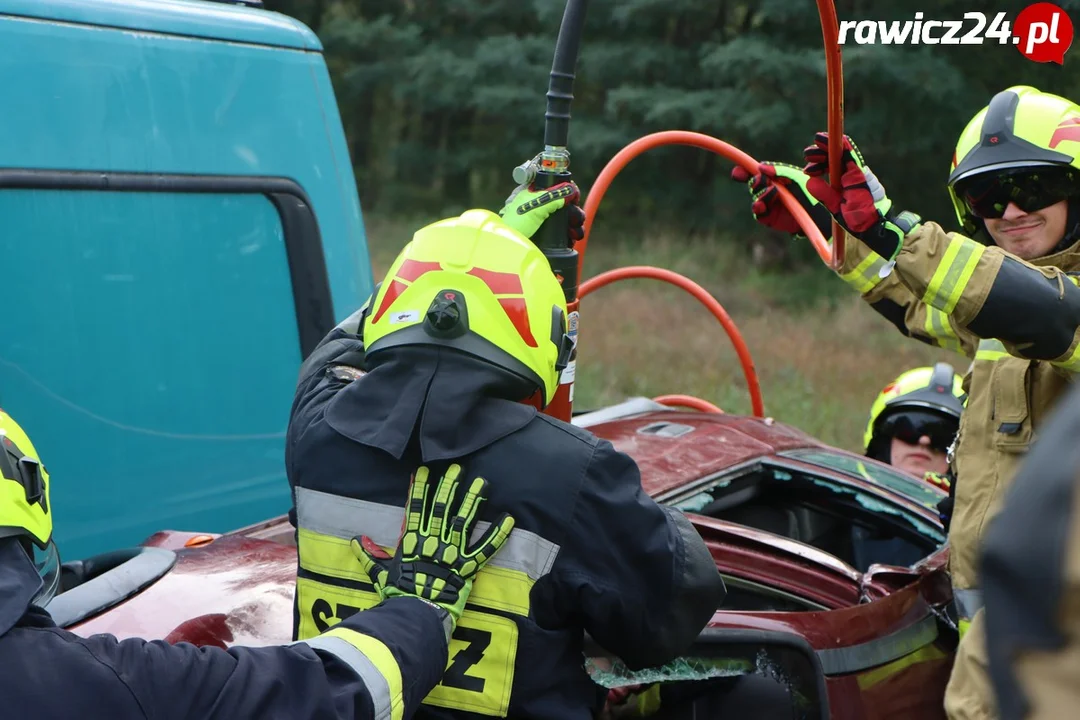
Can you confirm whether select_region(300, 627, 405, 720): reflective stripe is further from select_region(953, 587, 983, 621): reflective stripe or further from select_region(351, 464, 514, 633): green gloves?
select_region(953, 587, 983, 621): reflective stripe

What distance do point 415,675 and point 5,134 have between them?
1.65m

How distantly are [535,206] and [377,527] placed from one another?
824 millimetres

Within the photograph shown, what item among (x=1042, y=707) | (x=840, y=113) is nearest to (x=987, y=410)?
(x=840, y=113)

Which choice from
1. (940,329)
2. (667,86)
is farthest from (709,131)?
(940,329)

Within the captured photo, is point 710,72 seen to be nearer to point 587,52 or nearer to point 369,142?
point 587,52

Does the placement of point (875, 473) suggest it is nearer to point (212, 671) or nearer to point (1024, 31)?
point (212, 671)

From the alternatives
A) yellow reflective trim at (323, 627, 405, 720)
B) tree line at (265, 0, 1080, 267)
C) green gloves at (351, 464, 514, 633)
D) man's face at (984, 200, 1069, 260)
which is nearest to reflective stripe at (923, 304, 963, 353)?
man's face at (984, 200, 1069, 260)

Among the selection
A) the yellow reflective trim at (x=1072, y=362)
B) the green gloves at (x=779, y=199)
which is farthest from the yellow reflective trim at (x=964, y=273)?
the green gloves at (x=779, y=199)

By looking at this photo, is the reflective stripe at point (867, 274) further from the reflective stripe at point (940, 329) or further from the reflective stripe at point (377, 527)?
the reflective stripe at point (377, 527)

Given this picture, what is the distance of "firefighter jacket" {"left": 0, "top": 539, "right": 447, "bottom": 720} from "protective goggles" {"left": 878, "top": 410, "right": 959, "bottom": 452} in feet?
10.2

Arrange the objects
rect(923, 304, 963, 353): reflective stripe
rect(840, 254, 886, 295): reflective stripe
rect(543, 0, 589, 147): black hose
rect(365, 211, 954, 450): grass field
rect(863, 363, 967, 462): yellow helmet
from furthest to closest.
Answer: rect(365, 211, 954, 450): grass field → rect(863, 363, 967, 462): yellow helmet → rect(923, 304, 963, 353): reflective stripe → rect(840, 254, 886, 295): reflective stripe → rect(543, 0, 589, 147): black hose

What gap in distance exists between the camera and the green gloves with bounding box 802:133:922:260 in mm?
2650

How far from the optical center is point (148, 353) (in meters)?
2.97

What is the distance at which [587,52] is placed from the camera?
50.8ft
